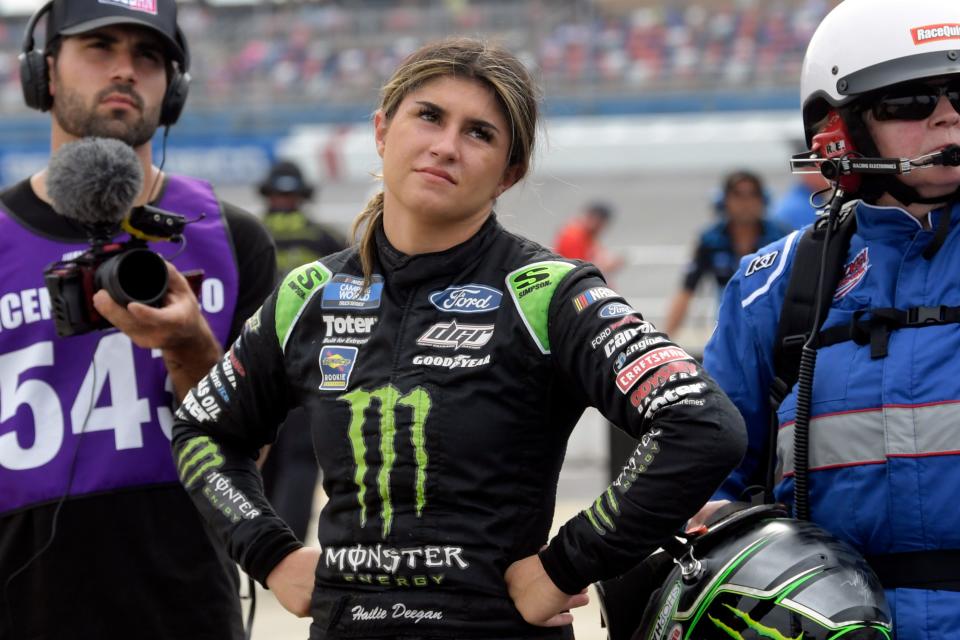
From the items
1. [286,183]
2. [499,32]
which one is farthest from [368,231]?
[499,32]

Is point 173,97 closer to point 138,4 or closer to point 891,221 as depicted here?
point 138,4

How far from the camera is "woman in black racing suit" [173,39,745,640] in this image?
90.4 inches

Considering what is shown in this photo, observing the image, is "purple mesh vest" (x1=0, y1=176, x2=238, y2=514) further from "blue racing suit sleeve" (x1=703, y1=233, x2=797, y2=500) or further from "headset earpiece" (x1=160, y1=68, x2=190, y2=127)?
"blue racing suit sleeve" (x1=703, y1=233, x2=797, y2=500)

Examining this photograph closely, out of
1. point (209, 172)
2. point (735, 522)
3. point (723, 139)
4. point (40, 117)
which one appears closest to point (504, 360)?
point (735, 522)

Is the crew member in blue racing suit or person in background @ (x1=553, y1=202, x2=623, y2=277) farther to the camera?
person in background @ (x1=553, y1=202, x2=623, y2=277)

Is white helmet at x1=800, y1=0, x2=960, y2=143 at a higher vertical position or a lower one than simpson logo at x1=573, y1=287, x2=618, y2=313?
higher

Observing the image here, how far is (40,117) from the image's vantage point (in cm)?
3052

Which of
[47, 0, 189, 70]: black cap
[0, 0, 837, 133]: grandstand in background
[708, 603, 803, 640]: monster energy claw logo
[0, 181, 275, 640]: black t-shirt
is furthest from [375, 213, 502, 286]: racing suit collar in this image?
[0, 0, 837, 133]: grandstand in background

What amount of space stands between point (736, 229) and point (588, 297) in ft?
19.7

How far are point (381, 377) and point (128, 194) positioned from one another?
97cm

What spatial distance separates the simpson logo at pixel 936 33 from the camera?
2.60 m

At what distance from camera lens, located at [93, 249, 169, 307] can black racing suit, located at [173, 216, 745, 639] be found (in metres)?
0.57

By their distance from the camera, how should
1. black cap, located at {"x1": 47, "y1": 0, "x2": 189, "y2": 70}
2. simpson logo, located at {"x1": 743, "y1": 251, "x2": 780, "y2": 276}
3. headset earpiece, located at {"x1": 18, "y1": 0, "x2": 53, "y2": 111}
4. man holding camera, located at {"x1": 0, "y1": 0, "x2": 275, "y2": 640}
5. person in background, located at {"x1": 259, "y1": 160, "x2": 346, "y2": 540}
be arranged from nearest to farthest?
simpson logo, located at {"x1": 743, "y1": 251, "x2": 780, "y2": 276}
man holding camera, located at {"x1": 0, "y1": 0, "x2": 275, "y2": 640}
black cap, located at {"x1": 47, "y1": 0, "x2": 189, "y2": 70}
headset earpiece, located at {"x1": 18, "y1": 0, "x2": 53, "y2": 111}
person in background, located at {"x1": 259, "y1": 160, "x2": 346, "y2": 540}

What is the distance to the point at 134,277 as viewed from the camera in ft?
10.0
